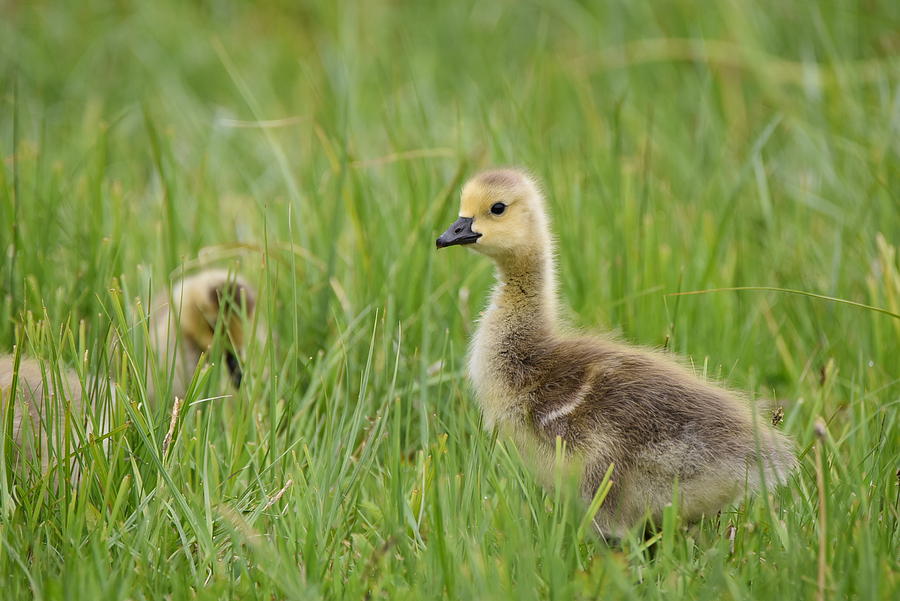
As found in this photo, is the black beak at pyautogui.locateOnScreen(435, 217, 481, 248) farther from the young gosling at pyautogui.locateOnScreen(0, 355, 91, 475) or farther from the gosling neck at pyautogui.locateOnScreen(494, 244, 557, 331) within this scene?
the young gosling at pyautogui.locateOnScreen(0, 355, 91, 475)

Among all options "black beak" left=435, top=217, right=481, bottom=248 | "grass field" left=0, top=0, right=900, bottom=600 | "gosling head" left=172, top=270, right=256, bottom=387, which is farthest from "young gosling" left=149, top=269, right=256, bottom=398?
"black beak" left=435, top=217, right=481, bottom=248

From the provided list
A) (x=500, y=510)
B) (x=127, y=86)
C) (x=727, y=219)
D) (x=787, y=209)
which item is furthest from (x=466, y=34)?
(x=500, y=510)

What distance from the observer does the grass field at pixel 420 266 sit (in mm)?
2322

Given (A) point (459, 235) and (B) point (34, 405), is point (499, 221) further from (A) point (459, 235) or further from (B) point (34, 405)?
(B) point (34, 405)

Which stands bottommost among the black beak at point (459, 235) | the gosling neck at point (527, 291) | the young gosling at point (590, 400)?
the young gosling at point (590, 400)

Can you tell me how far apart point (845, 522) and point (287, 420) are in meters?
1.36

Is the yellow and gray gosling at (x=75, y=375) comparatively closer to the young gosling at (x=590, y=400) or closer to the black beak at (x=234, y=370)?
the black beak at (x=234, y=370)

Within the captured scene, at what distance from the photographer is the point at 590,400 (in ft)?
8.59

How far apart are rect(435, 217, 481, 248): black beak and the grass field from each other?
1.26 feet

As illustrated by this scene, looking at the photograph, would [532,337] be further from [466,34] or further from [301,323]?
[466,34]

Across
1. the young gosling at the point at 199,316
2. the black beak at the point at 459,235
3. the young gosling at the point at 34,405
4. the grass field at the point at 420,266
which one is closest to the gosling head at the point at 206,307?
the young gosling at the point at 199,316

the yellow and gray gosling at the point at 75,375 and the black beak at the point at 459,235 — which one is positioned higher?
the black beak at the point at 459,235

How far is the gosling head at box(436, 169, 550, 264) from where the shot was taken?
2.86 metres

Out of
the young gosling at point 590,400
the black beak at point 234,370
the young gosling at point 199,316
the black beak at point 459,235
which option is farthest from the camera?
the young gosling at point 199,316
